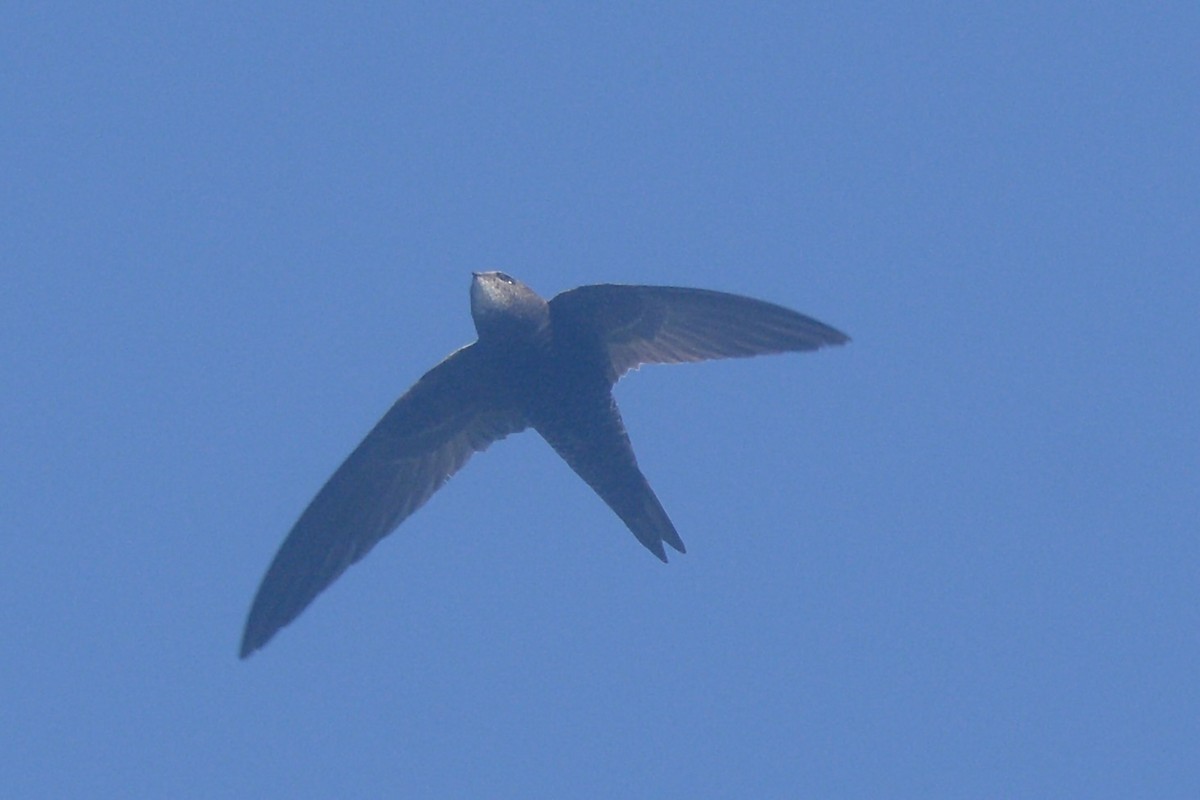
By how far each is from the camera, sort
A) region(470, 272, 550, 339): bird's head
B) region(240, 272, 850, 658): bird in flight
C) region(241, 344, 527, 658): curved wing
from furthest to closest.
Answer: region(241, 344, 527, 658): curved wing
region(240, 272, 850, 658): bird in flight
region(470, 272, 550, 339): bird's head

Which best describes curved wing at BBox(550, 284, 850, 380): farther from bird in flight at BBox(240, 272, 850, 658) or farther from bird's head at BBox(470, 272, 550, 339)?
bird's head at BBox(470, 272, 550, 339)

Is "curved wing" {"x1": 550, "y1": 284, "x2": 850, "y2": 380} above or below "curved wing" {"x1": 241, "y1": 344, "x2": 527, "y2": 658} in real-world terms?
above

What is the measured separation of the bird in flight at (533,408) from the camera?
13.5 metres

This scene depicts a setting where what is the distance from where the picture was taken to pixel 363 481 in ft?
46.5

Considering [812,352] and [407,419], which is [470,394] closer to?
[407,419]

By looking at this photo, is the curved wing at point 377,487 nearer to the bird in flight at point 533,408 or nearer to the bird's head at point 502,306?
the bird in flight at point 533,408

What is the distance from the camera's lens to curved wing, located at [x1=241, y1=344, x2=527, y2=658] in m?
14.0

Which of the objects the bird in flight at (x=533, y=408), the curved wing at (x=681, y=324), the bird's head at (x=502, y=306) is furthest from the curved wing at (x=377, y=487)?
the curved wing at (x=681, y=324)

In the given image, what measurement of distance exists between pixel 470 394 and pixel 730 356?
6.95ft

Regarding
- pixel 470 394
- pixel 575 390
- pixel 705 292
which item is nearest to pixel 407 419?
pixel 470 394

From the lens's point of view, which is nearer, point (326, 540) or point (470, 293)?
point (470, 293)

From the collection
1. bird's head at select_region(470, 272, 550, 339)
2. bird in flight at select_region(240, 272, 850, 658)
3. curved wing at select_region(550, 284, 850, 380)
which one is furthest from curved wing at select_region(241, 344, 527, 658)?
curved wing at select_region(550, 284, 850, 380)

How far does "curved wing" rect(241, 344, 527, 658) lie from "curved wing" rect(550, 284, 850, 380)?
99 centimetres

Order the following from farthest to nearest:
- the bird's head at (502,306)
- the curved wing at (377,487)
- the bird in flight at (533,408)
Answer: the curved wing at (377,487), the bird in flight at (533,408), the bird's head at (502,306)
